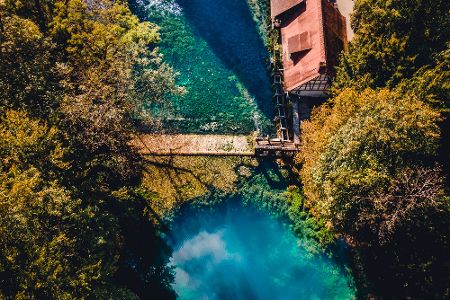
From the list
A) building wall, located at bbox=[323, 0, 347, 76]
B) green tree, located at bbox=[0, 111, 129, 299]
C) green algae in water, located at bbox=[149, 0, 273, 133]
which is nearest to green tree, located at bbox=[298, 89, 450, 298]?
building wall, located at bbox=[323, 0, 347, 76]

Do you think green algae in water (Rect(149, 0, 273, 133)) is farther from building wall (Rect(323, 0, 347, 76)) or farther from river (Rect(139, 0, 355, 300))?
building wall (Rect(323, 0, 347, 76))

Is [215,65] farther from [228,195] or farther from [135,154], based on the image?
[228,195]

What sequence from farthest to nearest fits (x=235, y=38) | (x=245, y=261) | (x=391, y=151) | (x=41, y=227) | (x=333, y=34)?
(x=235, y=38) → (x=333, y=34) → (x=245, y=261) → (x=391, y=151) → (x=41, y=227)

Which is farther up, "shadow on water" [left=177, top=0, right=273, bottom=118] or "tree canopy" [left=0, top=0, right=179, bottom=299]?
"shadow on water" [left=177, top=0, right=273, bottom=118]

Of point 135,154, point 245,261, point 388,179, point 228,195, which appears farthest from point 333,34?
point 245,261

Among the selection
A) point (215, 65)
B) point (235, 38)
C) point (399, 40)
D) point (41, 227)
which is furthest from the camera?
point (235, 38)

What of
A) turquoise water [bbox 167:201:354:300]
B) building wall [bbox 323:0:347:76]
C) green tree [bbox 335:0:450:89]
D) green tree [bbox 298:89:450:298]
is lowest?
turquoise water [bbox 167:201:354:300]

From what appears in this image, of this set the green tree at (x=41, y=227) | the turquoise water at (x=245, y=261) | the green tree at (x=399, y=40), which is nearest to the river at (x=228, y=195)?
the turquoise water at (x=245, y=261)
